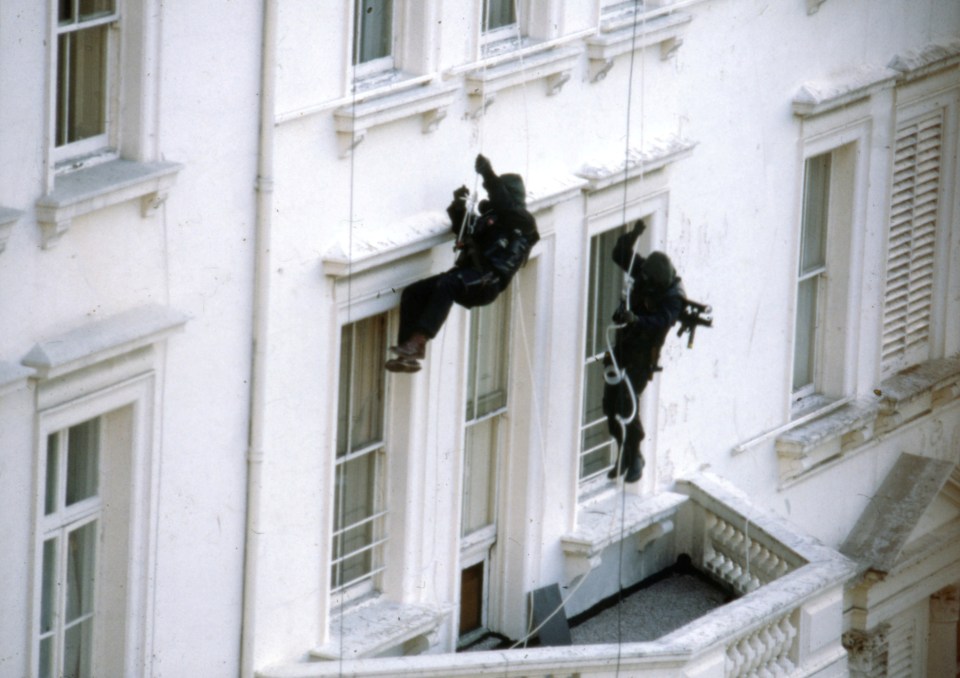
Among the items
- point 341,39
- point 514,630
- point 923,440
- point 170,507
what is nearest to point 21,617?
point 170,507

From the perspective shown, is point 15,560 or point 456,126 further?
point 456,126

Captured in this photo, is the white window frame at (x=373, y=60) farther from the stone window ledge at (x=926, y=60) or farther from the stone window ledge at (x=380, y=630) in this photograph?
the stone window ledge at (x=926, y=60)

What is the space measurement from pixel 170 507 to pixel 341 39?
3019mm

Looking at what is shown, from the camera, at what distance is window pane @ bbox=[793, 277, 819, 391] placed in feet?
75.8

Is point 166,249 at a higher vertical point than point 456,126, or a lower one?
lower

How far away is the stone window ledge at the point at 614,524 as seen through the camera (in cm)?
1958

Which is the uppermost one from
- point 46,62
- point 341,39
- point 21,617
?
point 341,39

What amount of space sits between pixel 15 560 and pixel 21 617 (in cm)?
34

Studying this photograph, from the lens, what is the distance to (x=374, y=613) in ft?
58.6

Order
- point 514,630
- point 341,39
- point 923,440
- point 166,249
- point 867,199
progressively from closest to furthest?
point 166,249 < point 341,39 < point 514,630 < point 867,199 < point 923,440

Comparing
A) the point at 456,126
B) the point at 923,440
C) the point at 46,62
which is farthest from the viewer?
the point at 923,440

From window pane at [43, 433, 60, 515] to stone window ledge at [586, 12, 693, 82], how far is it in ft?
18.6

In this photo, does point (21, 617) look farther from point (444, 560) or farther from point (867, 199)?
point (867, 199)

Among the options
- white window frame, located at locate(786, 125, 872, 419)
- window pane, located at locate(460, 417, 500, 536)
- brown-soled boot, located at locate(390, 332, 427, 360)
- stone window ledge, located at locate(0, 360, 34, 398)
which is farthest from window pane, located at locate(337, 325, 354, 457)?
white window frame, located at locate(786, 125, 872, 419)
